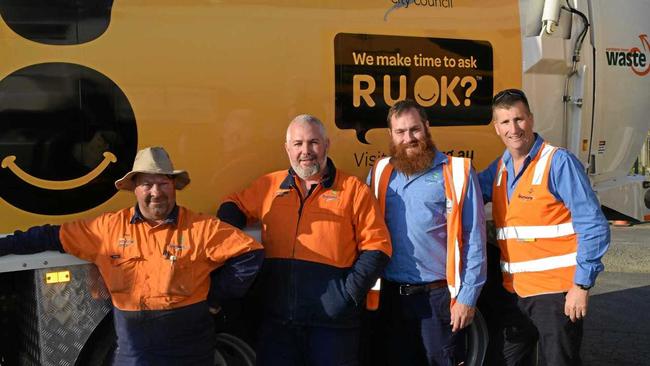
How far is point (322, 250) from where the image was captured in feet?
9.40

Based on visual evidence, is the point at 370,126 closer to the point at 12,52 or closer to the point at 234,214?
the point at 234,214

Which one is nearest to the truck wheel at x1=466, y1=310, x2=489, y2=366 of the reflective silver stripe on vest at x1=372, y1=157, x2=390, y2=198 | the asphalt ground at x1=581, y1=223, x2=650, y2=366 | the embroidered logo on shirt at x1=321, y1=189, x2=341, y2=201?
the reflective silver stripe on vest at x1=372, y1=157, x2=390, y2=198

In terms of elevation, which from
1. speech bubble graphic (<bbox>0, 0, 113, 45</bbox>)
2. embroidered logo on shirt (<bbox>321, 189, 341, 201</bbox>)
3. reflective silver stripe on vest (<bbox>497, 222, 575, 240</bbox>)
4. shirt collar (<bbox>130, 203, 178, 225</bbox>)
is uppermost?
speech bubble graphic (<bbox>0, 0, 113, 45</bbox>)

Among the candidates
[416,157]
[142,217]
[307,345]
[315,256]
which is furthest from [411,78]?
[142,217]

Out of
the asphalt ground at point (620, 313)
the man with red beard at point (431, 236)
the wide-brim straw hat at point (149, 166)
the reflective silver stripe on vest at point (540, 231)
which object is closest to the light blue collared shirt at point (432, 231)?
the man with red beard at point (431, 236)

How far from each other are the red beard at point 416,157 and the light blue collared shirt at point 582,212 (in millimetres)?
568

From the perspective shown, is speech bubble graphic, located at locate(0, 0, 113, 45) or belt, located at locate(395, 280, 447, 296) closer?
speech bubble graphic, located at locate(0, 0, 113, 45)

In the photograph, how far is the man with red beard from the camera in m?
2.99

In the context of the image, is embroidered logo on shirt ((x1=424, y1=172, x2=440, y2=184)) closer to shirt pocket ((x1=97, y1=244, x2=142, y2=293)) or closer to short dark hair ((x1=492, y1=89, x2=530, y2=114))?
short dark hair ((x1=492, y1=89, x2=530, y2=114))

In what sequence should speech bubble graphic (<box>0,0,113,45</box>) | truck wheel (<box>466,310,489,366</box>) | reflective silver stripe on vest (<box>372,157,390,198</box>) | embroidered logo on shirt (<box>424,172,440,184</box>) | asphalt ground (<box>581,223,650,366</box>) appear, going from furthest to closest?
asphalt ground (<box>581,223,650,366</box>) < truck wheel (<box>466,310,489,366</box>) < reflective silver stripe on vest (<box>372,157,390,198</box>) < embroidered logo on shirt (<box>424,172,440,184</box>) < speech bubble graphic (<box>0,0,113,45</box>)

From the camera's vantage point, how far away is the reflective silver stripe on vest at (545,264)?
3094mm

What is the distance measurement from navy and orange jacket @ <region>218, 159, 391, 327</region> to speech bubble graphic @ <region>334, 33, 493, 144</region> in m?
0.68

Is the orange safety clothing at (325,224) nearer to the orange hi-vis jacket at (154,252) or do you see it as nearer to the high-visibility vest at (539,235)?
the orange hi-vis jacket at (154,252)

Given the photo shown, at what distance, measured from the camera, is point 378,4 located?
3611mm
